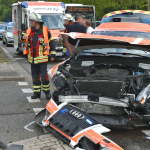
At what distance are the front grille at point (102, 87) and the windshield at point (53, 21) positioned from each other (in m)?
9.60

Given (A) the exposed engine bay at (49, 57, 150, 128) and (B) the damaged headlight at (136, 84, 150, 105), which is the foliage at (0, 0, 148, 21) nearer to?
(A) the exposed engine bay at (49, 57, 150, 128)

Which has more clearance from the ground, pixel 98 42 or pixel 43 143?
pixel 98 42

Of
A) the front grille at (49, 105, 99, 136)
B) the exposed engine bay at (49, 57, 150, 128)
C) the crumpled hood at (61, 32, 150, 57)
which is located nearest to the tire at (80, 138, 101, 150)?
the front grille at (49, 105, 99, 136)

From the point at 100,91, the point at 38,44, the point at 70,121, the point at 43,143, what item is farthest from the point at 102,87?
the point at 38,44

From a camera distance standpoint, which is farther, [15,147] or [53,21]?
[53,21]

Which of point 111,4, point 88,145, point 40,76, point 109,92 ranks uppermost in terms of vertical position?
point 111,4

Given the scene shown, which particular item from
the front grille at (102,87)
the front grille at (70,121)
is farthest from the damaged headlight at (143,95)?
the front grille at (70,121)

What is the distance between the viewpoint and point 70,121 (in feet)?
14.7

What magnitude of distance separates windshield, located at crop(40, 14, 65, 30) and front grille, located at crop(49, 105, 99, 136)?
32.5 ft

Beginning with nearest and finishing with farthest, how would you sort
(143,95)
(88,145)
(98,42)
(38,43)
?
(88,145) < (143,95) < (98,42) < (38,43)

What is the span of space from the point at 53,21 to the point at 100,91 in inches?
393

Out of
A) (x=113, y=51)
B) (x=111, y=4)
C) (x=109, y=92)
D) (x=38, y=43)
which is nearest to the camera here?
(x=109, y=92)

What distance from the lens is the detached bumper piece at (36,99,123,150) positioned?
4.04 meters

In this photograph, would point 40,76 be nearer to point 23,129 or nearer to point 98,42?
point 23,129
